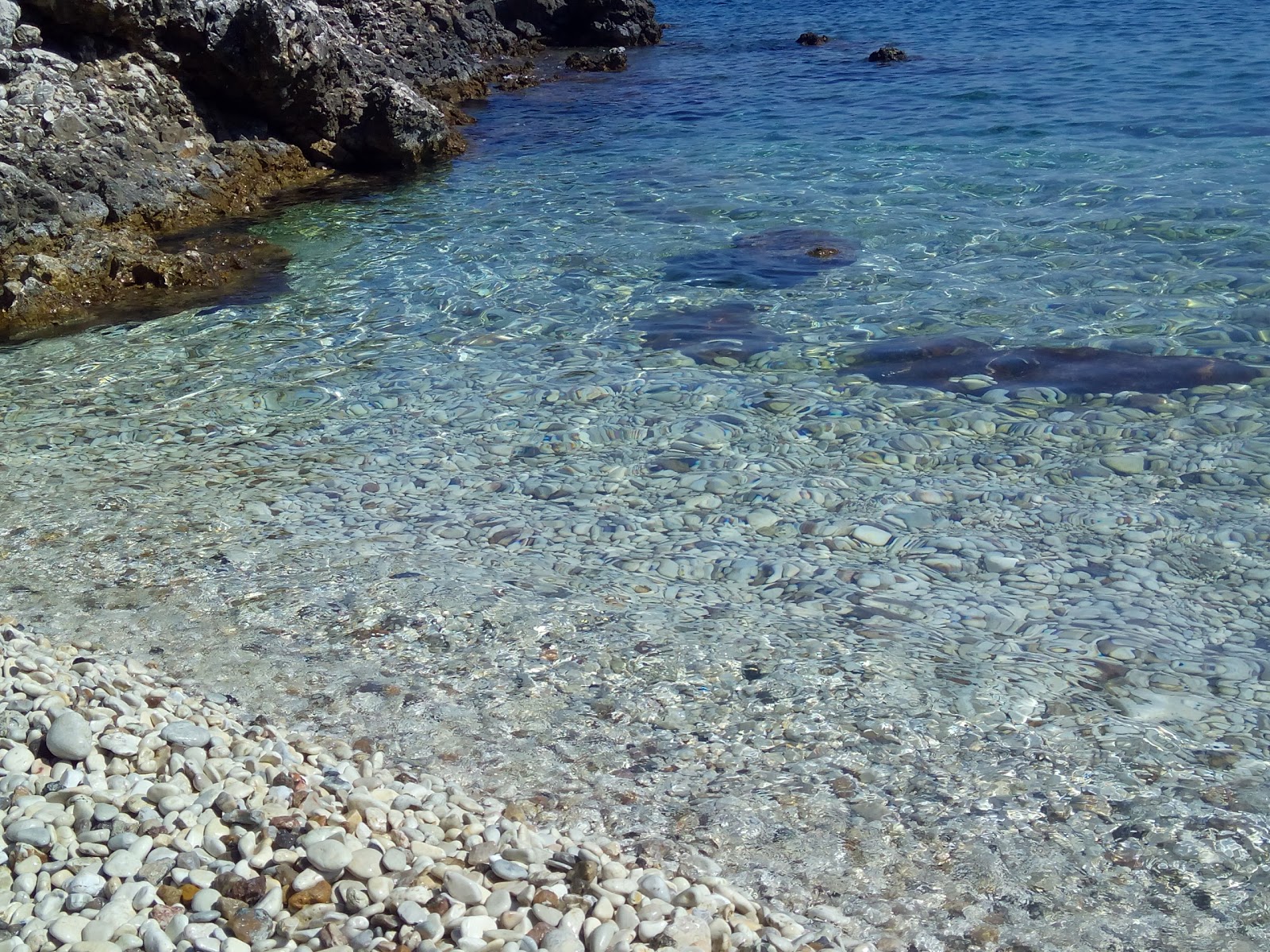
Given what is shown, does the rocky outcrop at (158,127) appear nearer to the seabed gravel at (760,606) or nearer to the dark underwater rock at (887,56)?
the seabed gravel at (760,606)

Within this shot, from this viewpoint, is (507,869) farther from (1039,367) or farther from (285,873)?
(1039,367)

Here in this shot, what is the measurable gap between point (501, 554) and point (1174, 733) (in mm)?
3323

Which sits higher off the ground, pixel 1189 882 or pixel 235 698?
pixel 235 698

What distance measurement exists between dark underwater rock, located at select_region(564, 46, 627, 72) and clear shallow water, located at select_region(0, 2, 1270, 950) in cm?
1425

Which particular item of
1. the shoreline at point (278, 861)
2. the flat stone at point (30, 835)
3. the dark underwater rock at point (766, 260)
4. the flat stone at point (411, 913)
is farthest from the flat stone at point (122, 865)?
the dark underwater rock at point (766, 260)

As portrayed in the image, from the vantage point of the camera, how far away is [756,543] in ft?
19.8

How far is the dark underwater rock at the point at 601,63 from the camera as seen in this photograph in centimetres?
2558

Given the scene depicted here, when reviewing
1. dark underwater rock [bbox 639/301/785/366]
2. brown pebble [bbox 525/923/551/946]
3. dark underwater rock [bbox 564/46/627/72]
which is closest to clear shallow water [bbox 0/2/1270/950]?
dark underwater rock [bbox 639/301/785/366]

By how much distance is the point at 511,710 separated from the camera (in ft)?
15.3

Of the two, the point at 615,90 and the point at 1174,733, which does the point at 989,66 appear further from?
the point at 1174,733

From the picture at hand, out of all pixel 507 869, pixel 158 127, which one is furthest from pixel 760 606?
pixel 158 127

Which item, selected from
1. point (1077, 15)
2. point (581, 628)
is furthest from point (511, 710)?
point (1077, 15)

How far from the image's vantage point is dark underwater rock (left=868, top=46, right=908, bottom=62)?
2420cm

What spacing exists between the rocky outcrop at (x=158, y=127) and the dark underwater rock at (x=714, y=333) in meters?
4.62
